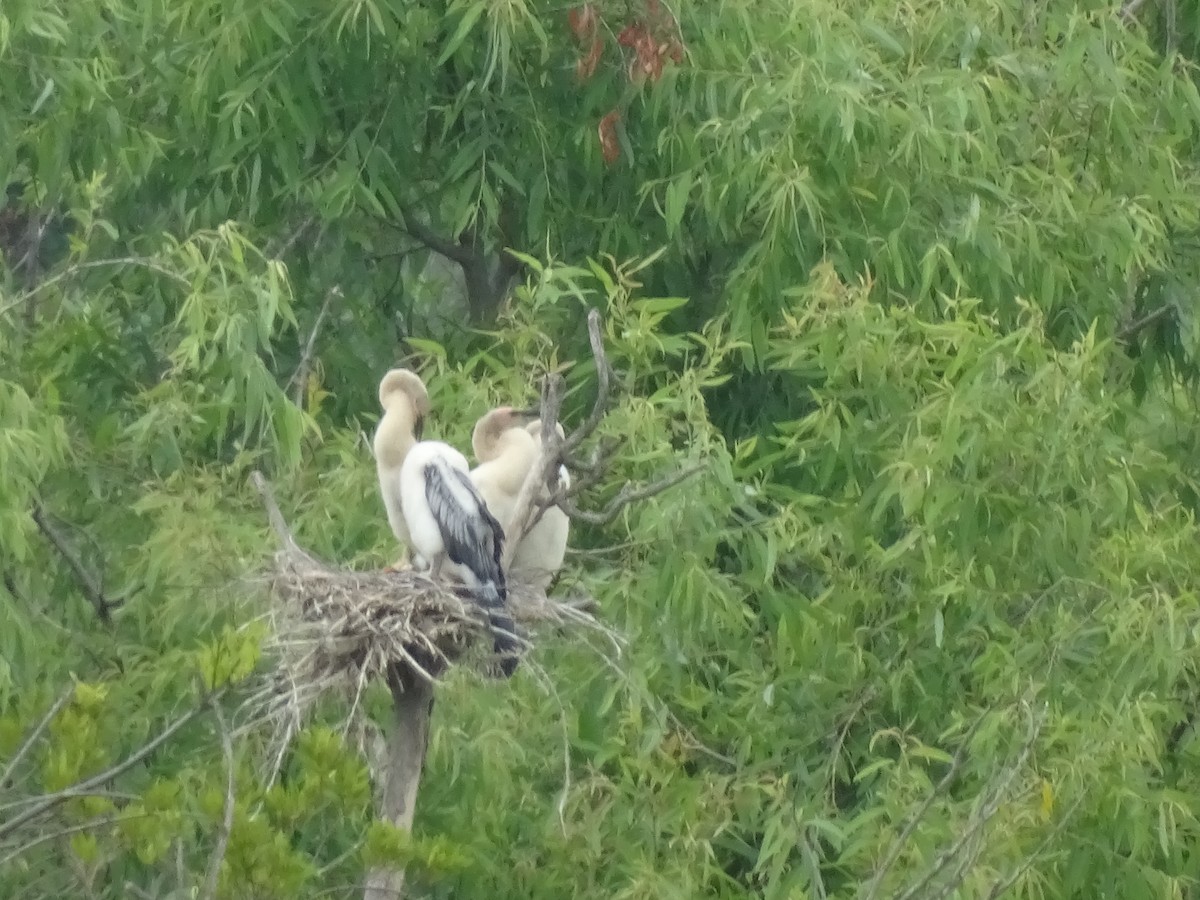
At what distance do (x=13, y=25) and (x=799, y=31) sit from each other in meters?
2.00

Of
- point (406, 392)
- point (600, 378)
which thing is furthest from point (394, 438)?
point (600, 378)

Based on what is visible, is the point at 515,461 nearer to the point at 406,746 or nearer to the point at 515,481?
the point at 515,481

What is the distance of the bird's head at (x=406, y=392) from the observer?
5.29 metres

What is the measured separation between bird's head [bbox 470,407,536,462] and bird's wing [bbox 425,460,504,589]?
37 cm

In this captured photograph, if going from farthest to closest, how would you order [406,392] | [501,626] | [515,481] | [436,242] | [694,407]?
[436,242]
[406,392]
[515,481]
[694,407]
[501,626]

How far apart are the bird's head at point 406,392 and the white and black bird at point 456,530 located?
0.71ft

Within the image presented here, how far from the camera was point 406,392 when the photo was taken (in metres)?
5.31

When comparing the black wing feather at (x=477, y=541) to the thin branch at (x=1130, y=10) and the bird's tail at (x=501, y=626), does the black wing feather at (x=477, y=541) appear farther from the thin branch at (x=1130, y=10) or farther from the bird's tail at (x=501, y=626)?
the thin branch at (x=1130, y=10)

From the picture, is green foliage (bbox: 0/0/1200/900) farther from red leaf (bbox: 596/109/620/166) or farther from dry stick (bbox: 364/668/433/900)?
dry stick (bbox: 364/668/433/900)

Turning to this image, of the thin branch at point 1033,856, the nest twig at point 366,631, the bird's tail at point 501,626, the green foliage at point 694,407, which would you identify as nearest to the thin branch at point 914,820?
the green foliage at point 694,407

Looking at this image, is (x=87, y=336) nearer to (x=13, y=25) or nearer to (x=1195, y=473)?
(x=13, y=25)

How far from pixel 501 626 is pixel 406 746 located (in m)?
0.33

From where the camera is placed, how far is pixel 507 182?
603cm

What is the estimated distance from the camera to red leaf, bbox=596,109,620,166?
18.8 feet
